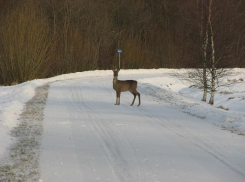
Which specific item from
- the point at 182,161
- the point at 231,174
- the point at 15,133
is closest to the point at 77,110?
the point at 15,133

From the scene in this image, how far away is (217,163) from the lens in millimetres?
7195

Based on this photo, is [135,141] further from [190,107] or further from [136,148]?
[190,107]

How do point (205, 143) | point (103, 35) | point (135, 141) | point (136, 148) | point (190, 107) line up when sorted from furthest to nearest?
point (103, 35) → point (190, 107) → point (135, 141) → point (205, 143) → point (136, 148)

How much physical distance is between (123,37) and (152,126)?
137 ft

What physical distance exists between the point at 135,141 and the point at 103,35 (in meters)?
39.4

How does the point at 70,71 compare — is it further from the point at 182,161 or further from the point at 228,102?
the point at 182,161

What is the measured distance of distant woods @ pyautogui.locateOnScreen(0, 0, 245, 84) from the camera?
71.5 ft

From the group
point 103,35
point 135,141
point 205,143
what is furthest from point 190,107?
point 103,35

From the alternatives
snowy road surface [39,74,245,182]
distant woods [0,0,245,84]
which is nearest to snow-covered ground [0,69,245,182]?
snowy road surface [39,74,245,182]

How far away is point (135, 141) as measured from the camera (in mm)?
8938

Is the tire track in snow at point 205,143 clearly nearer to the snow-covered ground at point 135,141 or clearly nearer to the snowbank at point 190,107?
the snow-covered ground at point 135,141

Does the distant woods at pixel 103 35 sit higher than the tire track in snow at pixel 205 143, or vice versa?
the distant woods at pixel 103 35

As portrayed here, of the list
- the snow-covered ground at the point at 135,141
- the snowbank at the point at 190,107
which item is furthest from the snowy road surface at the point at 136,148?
the snowbank at the point at 190,107

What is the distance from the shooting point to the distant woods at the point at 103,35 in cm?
2178
